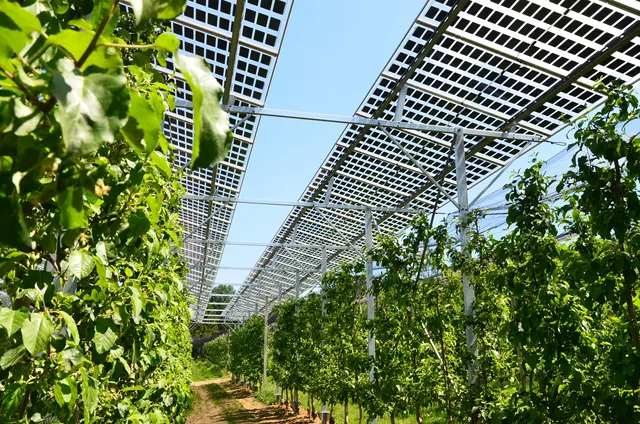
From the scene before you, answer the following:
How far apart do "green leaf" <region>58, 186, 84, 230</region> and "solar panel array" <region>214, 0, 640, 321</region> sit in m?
5.00

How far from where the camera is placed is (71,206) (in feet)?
1.83

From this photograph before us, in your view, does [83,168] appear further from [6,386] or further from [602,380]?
[602,380]

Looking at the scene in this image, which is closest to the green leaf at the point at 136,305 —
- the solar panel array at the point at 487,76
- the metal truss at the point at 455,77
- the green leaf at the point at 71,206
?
the green leaf at the point at 71,206

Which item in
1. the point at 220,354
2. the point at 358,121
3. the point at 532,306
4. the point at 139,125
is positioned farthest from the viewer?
the point at 220,354

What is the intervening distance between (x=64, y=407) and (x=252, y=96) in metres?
5.51

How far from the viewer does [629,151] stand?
2574 millimetres

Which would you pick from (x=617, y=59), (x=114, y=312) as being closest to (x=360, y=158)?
(x=617, y=59)

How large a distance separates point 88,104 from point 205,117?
99 millimetres

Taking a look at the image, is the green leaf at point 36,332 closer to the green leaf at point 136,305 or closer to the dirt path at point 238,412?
the green leaf at point 136,305

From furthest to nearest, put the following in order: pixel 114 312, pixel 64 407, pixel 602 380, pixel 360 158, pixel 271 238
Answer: pixel 271 238 → pixel 360 158 → pixel 602 380 → pixel 114 312 → pixel 64 407

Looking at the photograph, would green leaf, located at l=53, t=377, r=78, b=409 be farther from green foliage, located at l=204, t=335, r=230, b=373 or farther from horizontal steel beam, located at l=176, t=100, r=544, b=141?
green foliage, located at l=204, t=335, r=230, b=373

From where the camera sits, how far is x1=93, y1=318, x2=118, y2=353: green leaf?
150cm

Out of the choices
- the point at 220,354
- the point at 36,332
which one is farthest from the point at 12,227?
the point at 220,354

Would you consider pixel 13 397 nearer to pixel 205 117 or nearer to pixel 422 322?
pixel 205 117
